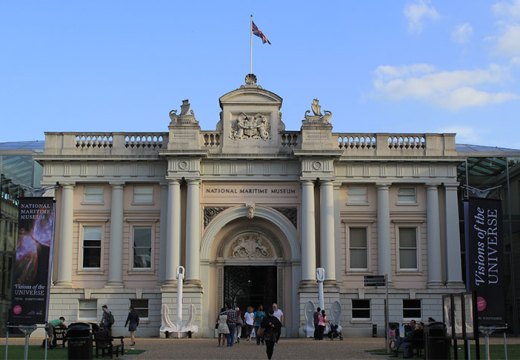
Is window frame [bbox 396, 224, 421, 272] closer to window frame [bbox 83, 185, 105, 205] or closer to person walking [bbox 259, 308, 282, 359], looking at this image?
window frame [bbox 83, 185, 105, 205]

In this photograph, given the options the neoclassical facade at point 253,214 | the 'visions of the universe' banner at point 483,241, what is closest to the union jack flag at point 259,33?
the neoclassical facade at point 253,214

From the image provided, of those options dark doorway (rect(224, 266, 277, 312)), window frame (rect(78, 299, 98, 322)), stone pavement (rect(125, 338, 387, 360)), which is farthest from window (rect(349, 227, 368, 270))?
window frame (rect(78, 299, 98, 322))

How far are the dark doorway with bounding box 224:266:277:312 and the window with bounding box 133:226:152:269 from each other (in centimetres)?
395

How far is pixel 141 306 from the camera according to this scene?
140ft

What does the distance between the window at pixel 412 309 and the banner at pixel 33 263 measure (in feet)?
75.1

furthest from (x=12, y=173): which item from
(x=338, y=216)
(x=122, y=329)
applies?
(x=338, y=216)

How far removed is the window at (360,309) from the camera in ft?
141

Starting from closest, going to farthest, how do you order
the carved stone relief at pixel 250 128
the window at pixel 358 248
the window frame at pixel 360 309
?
the window frame at pixel 360 309 < the carved stone relief at pixel 250 128 < the window at pixel 358 248

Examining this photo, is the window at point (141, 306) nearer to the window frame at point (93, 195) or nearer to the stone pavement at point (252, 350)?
the stone pavement at point (252, 350)

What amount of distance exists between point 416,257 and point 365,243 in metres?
2.65

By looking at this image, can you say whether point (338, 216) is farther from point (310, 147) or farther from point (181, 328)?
point (181, 328)

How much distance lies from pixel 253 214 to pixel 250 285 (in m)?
3.86

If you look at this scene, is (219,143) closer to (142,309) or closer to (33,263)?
(142,309)

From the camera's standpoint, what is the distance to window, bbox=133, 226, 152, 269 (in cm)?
4334
